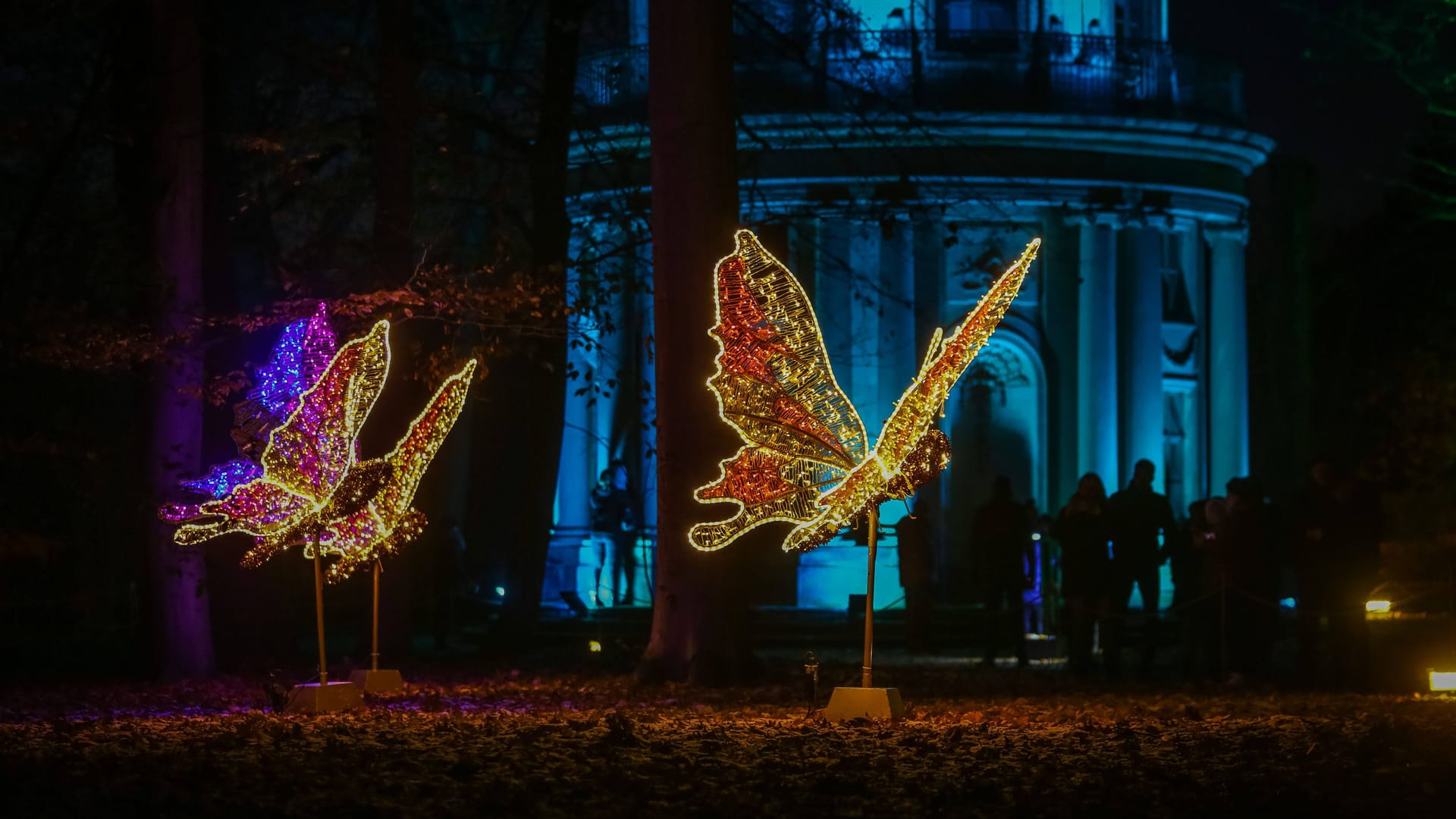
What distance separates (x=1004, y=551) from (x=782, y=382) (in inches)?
377

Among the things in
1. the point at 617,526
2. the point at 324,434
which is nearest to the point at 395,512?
the point at 324,434

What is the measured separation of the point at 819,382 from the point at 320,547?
3.89 m

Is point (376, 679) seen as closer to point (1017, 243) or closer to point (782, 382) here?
point (782, 382)

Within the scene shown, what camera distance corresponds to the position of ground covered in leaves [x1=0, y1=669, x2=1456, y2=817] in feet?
25.5

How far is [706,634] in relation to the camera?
14.2m

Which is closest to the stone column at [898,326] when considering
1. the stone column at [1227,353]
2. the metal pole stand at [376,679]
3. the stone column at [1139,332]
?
the stone column at [1139,332]

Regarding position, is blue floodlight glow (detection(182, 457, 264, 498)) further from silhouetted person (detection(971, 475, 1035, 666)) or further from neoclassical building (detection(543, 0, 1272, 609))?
neoclassical building (detection(543, 0, 1272, 609))

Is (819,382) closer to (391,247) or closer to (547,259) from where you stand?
(391,247)

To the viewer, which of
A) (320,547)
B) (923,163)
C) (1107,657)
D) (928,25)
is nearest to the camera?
(320,547)

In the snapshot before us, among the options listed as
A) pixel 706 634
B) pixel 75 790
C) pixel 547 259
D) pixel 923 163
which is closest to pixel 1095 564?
pixel 706 634

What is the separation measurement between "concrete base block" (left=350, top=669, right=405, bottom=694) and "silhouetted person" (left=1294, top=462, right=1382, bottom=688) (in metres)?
7.35

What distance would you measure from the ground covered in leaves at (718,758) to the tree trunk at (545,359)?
287 inches

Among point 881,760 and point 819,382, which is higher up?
point 819,382

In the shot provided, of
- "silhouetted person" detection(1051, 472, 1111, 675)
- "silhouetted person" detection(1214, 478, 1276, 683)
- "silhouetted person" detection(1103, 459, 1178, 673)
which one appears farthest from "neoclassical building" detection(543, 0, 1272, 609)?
"silhouetted person" detection(1214, 478, 1276, 683)
